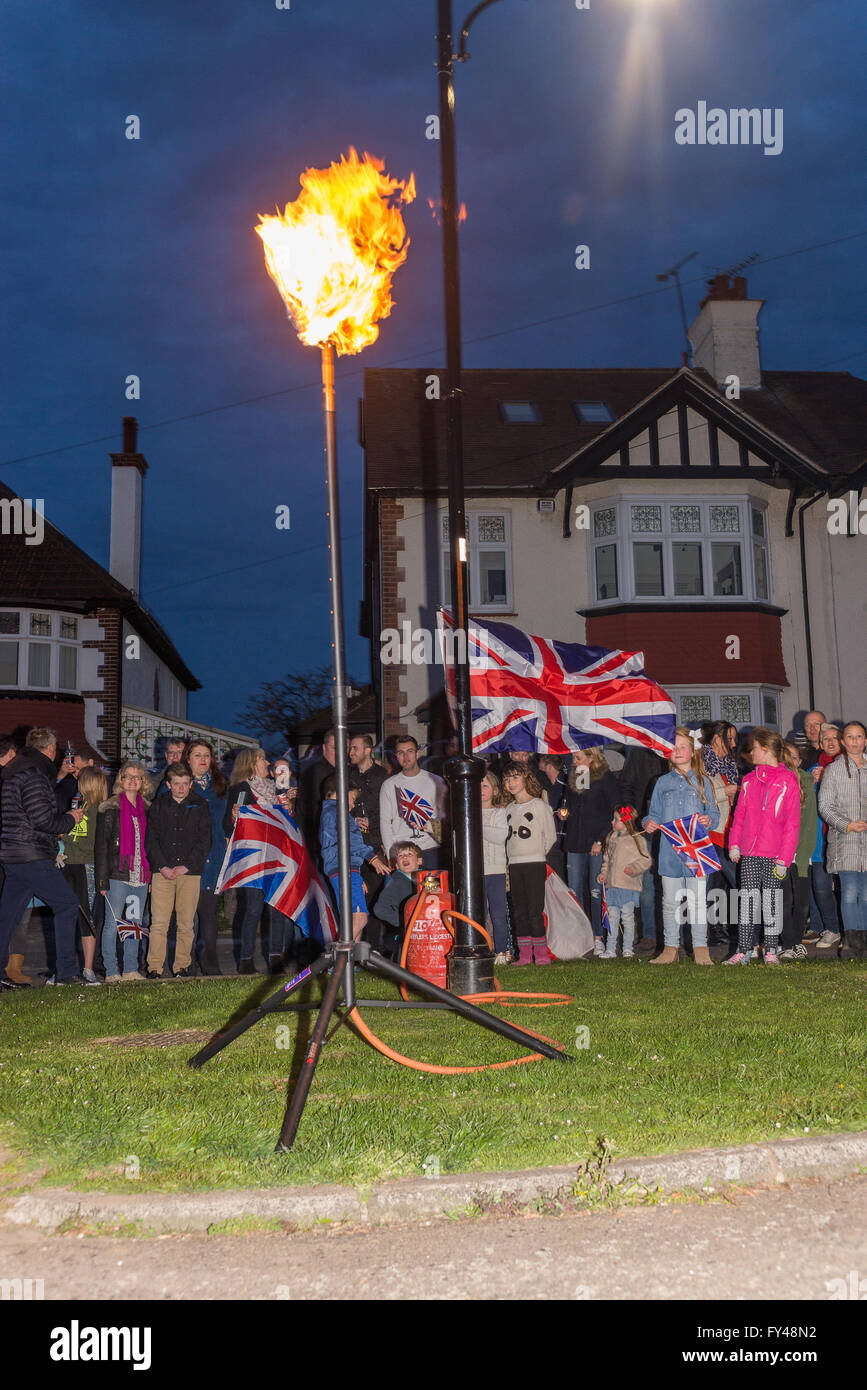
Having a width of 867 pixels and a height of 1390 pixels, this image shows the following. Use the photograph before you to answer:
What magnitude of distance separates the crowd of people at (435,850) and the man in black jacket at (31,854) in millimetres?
17

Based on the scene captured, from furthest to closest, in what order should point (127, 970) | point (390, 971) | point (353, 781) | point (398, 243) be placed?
1. point (353, 781)
2. point (127, 970)
3. point (398, 243)
4. point (390, 971)

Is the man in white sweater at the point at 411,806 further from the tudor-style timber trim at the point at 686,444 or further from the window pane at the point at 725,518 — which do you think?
the window pane at the point at 725,518

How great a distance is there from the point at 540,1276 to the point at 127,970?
7.85 metres

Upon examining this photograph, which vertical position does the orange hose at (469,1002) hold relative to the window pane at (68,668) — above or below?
below

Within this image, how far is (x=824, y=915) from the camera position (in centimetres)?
1188

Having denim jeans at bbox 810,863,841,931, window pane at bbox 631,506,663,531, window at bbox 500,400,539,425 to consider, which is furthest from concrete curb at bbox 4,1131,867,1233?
window at bbox 500,400,539,425

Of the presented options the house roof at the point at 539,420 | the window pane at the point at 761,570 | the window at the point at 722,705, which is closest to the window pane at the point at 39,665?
the house roof at the point at 539,420

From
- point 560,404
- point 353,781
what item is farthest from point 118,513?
point 353,781

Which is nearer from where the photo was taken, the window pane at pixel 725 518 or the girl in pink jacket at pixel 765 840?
the girl in pink jacket at pixel 765 840

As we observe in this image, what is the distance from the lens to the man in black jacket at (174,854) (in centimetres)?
1078

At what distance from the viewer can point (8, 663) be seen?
90.5 ft

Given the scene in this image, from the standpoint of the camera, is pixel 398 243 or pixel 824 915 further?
pixel 824 915

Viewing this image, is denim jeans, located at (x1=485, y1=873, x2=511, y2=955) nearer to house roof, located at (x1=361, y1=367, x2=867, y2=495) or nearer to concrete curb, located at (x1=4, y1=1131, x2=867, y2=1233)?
concrete curb, located at (x1=4, y1=1131, x2=867, y2=1233)
